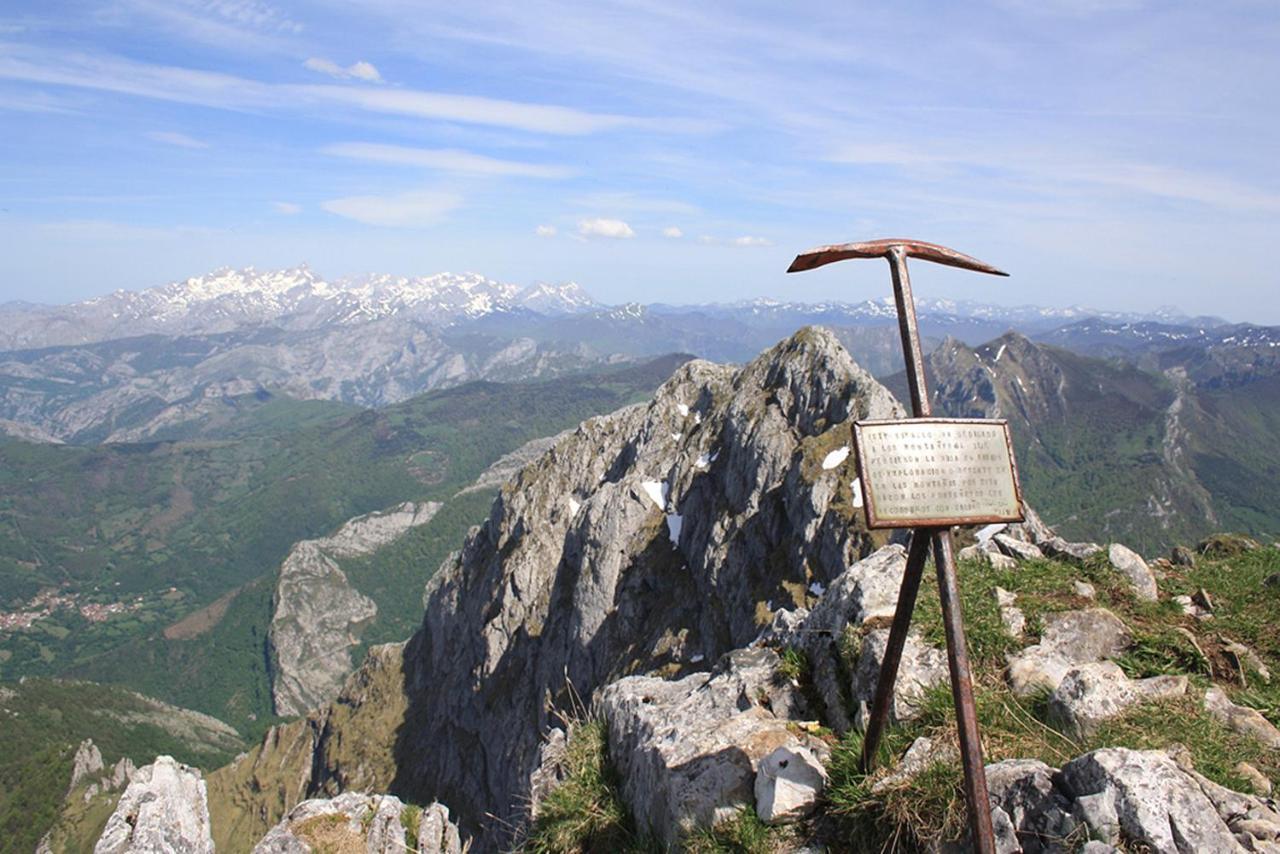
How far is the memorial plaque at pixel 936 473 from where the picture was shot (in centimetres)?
753

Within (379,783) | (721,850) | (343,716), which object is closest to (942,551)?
(721,850)

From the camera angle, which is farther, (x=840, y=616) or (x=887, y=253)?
(x=840, y=616)

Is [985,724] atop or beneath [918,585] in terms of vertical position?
beneath

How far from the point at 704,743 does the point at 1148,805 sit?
5.93 m

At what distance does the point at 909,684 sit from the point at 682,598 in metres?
62.4

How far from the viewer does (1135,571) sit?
1462 centimetres

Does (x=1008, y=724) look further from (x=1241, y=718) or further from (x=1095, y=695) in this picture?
(x=1241, y=718)

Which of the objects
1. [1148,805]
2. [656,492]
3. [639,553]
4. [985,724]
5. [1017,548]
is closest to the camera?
[1148,805]

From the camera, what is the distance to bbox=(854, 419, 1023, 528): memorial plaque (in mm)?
7527

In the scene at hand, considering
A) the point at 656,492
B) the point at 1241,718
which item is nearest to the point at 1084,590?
the point at 1241,718

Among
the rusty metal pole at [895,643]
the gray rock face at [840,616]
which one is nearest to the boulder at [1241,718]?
the gray rock face at [840,616]

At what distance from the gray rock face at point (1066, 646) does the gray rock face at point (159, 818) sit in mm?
20578

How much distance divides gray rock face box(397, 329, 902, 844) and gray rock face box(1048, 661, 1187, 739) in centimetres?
4019

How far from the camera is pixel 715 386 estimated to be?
101 m
